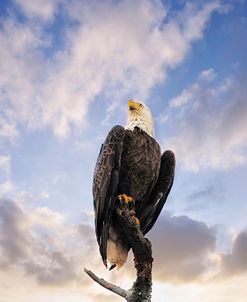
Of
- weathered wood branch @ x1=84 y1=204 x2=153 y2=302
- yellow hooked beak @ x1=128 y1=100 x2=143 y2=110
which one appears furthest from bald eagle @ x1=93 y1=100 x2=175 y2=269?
yellow hooked beak @ x1=128 y1=100 x2=143 y2=110

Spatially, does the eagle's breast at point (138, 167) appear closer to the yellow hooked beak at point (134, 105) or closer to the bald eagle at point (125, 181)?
the bald eagle at point (125, 181)

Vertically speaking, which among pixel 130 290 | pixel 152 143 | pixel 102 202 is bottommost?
pixel 130 290

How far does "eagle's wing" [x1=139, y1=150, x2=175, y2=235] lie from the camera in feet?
24.1

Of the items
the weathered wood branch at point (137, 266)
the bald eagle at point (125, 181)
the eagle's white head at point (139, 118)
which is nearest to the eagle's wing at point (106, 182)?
the bald eagle at point (125, 181)

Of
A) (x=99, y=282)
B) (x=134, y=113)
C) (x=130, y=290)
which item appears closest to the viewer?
(x=130, y=290)

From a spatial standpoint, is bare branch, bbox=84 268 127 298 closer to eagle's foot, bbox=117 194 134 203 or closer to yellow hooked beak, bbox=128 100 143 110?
eagle's foot, bbox=117 194 134 203

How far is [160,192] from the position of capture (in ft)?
24.3

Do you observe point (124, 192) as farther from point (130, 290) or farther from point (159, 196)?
point (130, 290)

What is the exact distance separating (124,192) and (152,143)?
3.39 feet

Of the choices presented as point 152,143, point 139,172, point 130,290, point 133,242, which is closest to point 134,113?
point 152,143

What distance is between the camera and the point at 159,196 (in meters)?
7.39

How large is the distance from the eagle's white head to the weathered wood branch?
1.84 m

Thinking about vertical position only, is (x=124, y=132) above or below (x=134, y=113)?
below

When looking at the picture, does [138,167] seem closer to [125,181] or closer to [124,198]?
[125,181]
